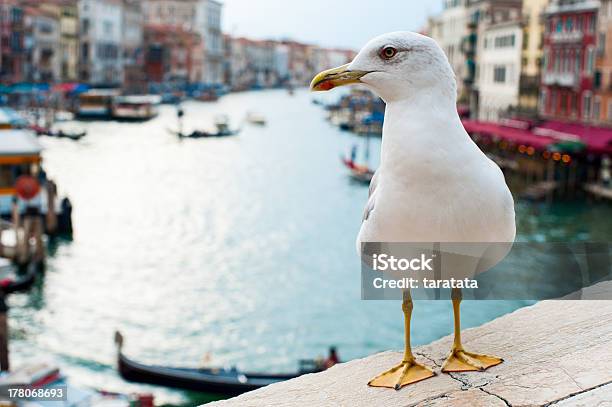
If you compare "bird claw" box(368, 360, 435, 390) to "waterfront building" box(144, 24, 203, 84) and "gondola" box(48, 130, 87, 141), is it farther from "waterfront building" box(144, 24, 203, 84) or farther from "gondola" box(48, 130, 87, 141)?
"waterfront building" box(144, 24, 203, 84)

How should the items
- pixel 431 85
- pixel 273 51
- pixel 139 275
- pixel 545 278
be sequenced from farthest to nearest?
pixel 273 51 → pixel 139 275 → pixel 545 278 → pixel 431 85

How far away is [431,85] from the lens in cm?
152

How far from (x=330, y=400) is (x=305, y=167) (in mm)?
27017

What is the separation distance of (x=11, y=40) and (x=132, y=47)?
19131 mm

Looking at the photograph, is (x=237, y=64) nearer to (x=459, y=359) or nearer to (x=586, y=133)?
(x=586, y=133)

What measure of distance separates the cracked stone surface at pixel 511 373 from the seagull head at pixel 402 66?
507 mm

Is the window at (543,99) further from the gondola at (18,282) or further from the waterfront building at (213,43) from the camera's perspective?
the waterfront building at (213,43)

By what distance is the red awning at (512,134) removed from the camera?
73.6 ft

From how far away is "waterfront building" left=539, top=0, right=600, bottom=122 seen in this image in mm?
23688

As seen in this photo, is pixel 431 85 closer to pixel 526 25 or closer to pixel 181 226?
pixel 181 226

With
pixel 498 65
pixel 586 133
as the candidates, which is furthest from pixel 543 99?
pixel 498 65

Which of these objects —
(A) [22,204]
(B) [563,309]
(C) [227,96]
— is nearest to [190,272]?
(A) [22,204]

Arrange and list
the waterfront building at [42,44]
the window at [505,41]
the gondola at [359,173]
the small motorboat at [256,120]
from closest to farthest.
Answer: the gondola at [359,173] → the window at [505,41] → the small motorboat at [256,120] → the waterfront building at [42,44]

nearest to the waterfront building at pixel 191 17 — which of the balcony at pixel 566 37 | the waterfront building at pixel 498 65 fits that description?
the waterfront building at pixel 498 65
